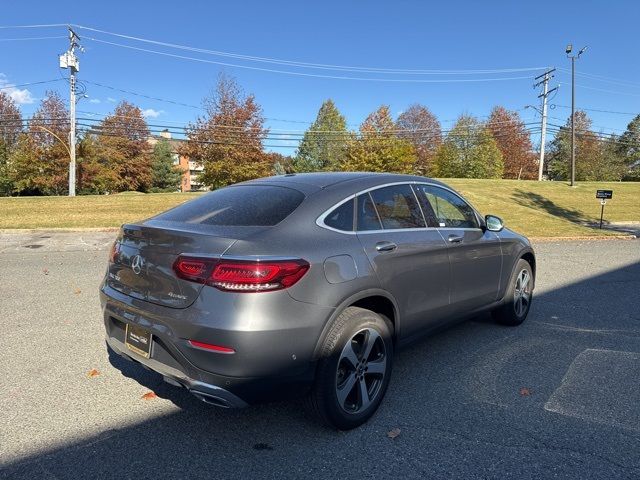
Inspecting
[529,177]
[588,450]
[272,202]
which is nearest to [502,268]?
[588,450]

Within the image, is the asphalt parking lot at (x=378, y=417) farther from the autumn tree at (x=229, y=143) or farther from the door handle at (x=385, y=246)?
the autumn tree at (x=229, y=143)

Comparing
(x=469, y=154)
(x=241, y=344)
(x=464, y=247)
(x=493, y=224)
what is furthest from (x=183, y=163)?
(x=241, y=344)

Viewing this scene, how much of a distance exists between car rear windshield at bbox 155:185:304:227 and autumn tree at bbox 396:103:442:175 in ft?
179

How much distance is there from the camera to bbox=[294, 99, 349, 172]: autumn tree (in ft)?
200

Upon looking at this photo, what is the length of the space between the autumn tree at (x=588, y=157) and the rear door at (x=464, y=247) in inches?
2334

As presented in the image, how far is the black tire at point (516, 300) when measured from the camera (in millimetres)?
4766

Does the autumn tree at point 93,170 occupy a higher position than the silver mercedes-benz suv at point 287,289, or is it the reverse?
the autumn tree at point 93,170

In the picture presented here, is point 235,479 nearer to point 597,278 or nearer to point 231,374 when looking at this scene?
point 231,374

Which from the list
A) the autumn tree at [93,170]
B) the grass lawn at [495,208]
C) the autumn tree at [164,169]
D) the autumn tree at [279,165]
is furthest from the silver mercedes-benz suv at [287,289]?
the autumn tree at [164,169]

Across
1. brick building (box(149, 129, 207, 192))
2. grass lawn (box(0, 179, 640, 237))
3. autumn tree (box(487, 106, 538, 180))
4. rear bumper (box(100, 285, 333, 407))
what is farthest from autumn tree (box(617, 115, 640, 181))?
rear bumper (box(100, 285, 333, 407))

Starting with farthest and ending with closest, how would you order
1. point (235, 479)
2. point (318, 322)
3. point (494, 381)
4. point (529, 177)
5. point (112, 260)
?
point (529, 177), point (494, 381), point (112, 260), point (318, 322), point (235, 479)

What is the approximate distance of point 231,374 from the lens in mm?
2412

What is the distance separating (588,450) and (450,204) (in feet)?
7.24

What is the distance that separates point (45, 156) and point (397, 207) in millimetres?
42219
